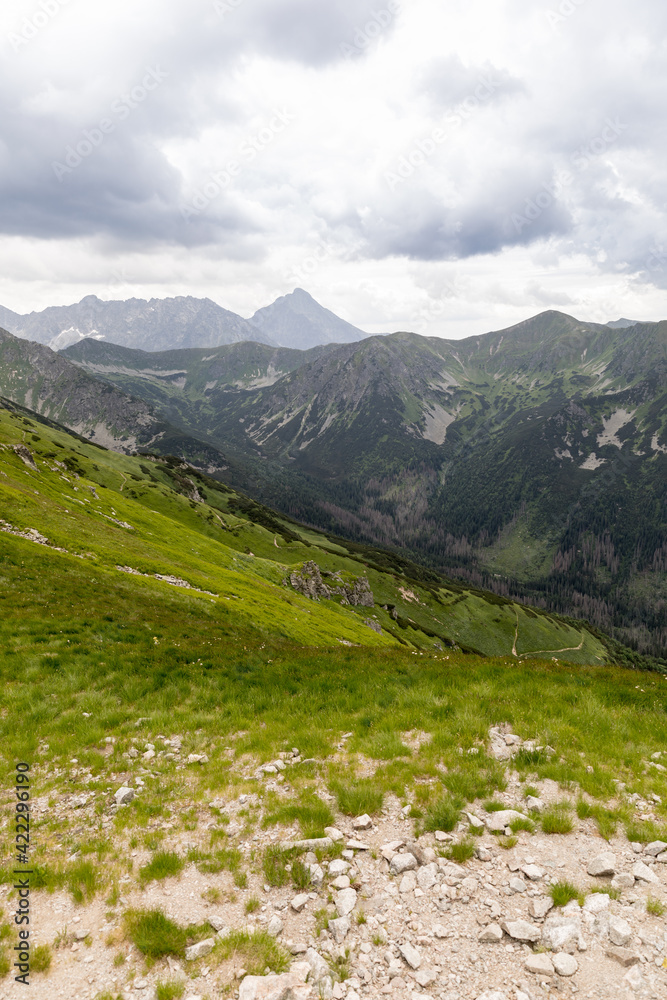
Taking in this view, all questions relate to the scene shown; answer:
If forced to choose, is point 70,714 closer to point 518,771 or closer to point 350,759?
point 350,759

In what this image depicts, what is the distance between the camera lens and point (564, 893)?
735 cm

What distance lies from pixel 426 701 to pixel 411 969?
28.3ft

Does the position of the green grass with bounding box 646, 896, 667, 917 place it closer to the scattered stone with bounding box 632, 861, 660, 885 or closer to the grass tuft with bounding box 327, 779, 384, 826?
the scattered stone with bounding box 632, 861, 660, 885

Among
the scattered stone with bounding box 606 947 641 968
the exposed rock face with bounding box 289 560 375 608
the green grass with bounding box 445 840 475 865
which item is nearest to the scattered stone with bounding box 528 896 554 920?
the scattered stone with bounding box 606 947 641 968

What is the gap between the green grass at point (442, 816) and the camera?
30.9 ft

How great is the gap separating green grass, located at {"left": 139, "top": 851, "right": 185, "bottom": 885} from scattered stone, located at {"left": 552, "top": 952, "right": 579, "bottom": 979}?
7.07 m

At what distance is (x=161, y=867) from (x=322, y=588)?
102 meters

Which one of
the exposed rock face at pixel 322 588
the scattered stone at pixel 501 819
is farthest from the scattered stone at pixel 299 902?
the exposed rock face at pixel 322 588

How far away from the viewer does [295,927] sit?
7.32m

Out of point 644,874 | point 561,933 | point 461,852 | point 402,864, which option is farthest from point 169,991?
point 644,874

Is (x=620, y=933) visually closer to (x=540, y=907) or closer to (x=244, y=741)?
(x=540, y=907)

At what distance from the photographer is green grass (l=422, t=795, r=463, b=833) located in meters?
9.41

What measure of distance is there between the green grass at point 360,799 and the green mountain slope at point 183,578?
40.7 feet

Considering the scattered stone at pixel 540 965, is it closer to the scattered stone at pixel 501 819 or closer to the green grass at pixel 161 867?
the scattered stone at pixel 501 819
